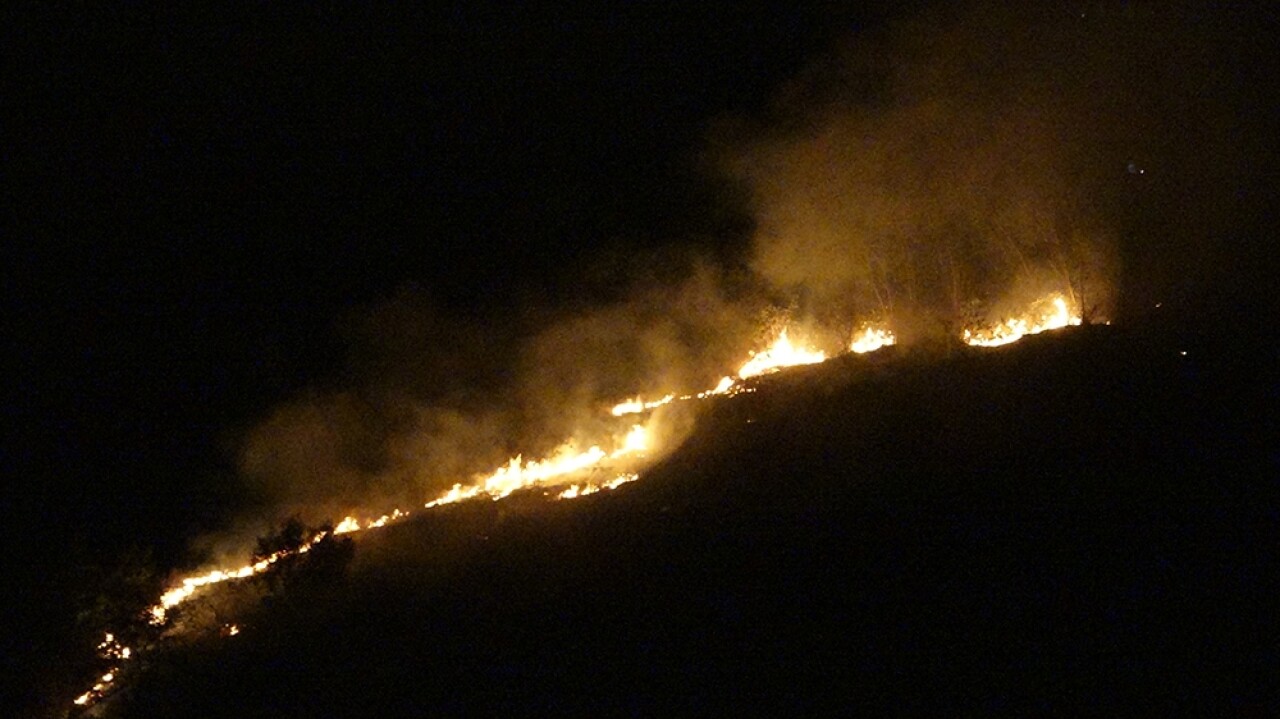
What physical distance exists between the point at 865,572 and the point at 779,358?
23.7 ft

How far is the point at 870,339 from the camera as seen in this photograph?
46.8 feet

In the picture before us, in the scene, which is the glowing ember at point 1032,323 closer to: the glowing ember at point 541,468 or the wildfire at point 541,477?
the wildfire at point 541,477

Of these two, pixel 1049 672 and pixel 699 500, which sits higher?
pixel 699 500

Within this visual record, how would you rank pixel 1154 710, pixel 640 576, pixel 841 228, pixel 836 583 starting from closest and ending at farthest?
1. pixel 1154 710
2. pixel 836 583
3. pixel 640 576
4. pixel 841 228

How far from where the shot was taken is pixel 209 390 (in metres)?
18.2

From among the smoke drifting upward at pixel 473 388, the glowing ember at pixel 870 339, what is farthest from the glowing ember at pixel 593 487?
the glowing ember at pixel 870 339

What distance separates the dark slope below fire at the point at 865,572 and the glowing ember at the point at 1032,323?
3.24 ft

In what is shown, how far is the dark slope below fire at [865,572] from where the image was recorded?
21.2 ft

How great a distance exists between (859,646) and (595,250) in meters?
14.9

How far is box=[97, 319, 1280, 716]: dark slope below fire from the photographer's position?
646 centimetres

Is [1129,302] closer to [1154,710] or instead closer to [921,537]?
[921,537]

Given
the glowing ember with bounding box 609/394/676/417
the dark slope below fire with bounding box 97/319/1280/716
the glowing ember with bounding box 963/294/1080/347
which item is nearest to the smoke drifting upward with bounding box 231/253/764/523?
the glowing ember with bounding box 609/394/676/417

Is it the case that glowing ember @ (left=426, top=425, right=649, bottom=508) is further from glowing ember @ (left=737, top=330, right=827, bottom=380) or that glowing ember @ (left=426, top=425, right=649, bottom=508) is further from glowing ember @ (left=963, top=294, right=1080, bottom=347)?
glowing ember @ (left=963, top=294, right=1080, bottom=347)

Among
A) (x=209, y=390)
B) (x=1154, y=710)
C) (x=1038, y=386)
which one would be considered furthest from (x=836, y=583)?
(x=209, y=390)
